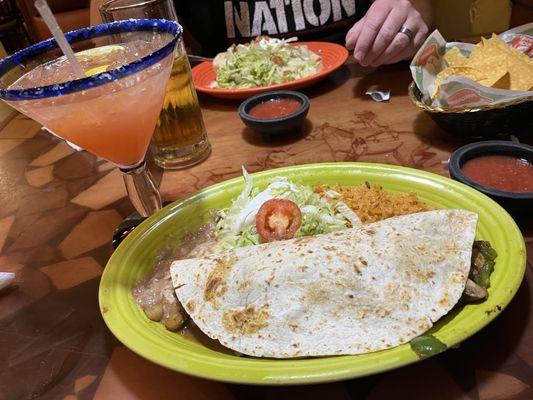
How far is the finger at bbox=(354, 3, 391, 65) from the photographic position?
2.63 m

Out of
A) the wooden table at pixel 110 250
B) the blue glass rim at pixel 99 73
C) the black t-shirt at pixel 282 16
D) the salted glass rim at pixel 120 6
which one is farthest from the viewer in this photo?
the black t-shirt at pixel 282 16

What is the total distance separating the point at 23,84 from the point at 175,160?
0.88 metres

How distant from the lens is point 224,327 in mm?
1235

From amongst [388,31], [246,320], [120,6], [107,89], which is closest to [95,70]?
[107,89]

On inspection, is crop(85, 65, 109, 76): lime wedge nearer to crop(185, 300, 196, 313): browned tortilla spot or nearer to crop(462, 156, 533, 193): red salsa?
crop(185, 300, 196, 313): browned tortilla spot

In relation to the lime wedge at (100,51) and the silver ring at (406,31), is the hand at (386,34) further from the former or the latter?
the lime wedge at (100,51)

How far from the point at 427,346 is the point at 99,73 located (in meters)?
1.11

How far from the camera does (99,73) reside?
1282 mm

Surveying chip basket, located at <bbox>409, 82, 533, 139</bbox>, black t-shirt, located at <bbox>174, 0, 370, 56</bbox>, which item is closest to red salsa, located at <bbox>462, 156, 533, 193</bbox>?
chip basket, located at <bbox>409, 82, 533, 139</bbox>

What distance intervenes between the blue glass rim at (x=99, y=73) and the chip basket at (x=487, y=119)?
118cm

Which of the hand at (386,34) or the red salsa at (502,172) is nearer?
the red salsa at (502,172)

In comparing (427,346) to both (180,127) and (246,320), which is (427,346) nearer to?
(246,320)

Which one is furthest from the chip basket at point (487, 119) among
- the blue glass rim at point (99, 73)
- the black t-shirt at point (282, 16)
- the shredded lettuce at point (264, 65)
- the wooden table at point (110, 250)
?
the black t-shirt at point (282, 16)

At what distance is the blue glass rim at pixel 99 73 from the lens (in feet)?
4.10
